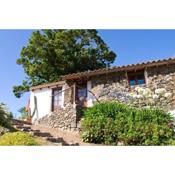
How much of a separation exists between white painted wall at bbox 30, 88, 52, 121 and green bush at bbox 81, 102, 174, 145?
468 centimetres

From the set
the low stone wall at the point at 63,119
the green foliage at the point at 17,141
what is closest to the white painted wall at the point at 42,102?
the low stone wall at the point at 63,119

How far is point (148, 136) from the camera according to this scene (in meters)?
12.6

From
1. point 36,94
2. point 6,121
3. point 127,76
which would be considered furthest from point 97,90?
point 6,121

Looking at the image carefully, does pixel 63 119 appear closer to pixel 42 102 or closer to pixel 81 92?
pixel 81 92

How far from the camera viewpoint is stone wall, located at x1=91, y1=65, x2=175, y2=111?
14876 mm

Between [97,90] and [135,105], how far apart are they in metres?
2.31

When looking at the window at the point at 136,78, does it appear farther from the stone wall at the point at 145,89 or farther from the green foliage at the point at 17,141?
the green foliage at the point at 17,141

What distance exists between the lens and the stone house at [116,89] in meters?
15.1

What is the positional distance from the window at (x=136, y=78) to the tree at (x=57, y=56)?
7581 mm

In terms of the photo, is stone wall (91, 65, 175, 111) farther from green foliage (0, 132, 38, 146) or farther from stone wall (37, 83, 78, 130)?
green foliage (0, 132, 38, 146)

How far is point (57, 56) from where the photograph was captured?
23125mm

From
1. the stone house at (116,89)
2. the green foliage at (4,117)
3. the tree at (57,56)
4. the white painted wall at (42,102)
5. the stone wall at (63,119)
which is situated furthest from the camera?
the tree at (57,56)

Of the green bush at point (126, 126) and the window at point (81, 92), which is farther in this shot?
the window at point (81, 92)
